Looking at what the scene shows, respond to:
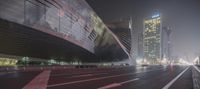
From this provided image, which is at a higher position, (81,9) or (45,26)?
(81,9)

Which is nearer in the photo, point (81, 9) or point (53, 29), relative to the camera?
point (53, 29)

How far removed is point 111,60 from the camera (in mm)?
143125

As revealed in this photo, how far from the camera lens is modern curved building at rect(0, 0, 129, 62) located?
54.4 metres

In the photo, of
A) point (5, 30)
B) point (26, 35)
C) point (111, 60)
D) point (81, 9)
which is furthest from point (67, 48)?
point (111, 60)

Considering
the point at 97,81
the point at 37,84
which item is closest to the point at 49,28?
the point at 97,81

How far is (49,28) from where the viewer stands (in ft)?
213

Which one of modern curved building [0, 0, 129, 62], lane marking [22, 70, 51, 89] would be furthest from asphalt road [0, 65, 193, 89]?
modern curved building [0, 0, 129, 62]

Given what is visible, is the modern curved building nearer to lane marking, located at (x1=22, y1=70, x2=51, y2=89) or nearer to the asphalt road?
the asphalt road

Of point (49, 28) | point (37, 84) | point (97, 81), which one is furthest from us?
point (49, 28)

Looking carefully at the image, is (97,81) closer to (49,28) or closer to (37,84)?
(37,84)

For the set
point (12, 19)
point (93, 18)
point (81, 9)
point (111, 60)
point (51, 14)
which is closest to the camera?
point (12, 19)

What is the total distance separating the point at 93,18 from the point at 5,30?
4280 centimetres

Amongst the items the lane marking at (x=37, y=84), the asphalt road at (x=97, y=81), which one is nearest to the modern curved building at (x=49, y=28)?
the asphalt road at (x=97, y=81)

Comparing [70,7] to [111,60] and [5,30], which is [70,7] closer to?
[5,30]
